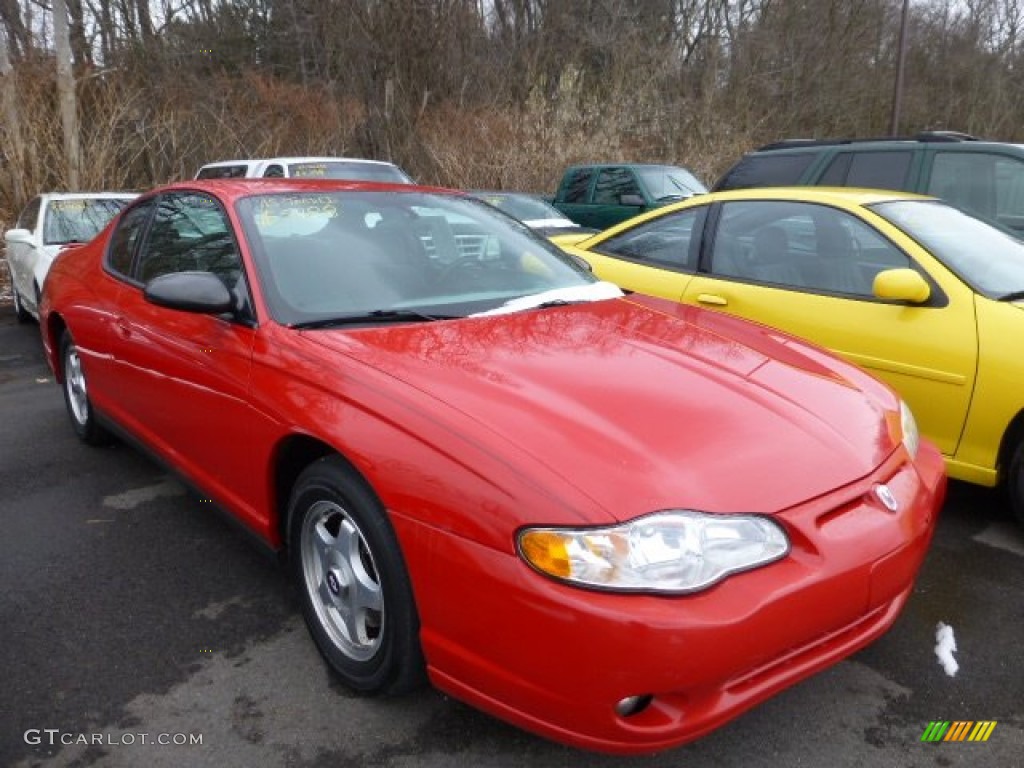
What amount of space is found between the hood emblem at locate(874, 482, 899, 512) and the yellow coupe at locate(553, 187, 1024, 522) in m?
1.43

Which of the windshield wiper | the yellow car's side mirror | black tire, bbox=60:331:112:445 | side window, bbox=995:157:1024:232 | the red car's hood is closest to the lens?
the red car's hood

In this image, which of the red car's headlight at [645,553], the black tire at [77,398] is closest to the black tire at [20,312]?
the black tire at [77,398]

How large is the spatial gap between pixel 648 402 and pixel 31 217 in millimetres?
8224

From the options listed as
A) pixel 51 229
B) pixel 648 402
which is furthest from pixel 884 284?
pixel 51 229

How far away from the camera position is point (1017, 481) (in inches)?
131

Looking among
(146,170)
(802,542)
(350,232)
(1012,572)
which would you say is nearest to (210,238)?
(350,232)

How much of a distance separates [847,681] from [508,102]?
790 inches

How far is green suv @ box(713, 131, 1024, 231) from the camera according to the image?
6.25m

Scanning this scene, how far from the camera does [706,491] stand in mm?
1930

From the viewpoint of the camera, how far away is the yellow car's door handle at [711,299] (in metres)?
4.31

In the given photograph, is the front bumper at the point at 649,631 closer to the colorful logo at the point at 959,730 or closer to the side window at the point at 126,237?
the colorful logo at the point at 959,730

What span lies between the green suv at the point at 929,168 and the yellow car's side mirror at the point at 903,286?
294 cm

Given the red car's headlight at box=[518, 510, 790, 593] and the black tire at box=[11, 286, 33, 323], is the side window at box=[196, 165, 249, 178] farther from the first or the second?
the red car's headlight at box=[518, 510, 790, 593]

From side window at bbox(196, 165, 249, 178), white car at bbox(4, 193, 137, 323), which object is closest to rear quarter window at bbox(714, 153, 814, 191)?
white car at bbox(4, 193, 137, 323)
